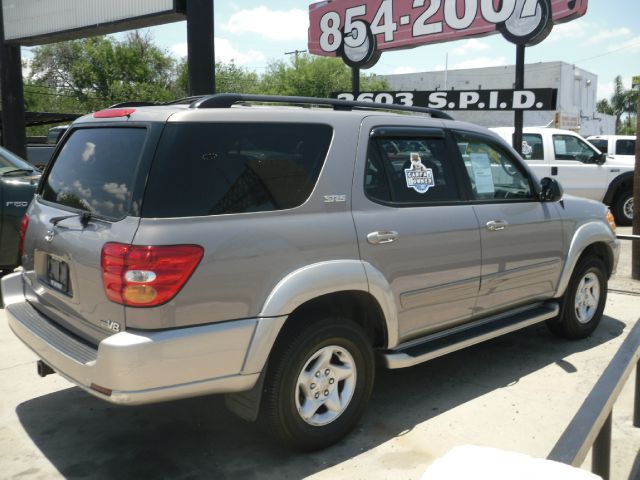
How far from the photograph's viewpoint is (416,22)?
13703 millimetres

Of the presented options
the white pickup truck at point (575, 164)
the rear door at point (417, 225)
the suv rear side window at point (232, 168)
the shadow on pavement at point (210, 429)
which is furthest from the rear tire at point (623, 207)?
the suv rear side window at point (232, 168)

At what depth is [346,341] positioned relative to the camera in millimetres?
Answer: 3344

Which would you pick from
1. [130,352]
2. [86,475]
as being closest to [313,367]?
[130,352]

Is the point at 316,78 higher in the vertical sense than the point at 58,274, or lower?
higher

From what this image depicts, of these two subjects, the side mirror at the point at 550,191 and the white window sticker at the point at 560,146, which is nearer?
the side mirror at the point at 550,191

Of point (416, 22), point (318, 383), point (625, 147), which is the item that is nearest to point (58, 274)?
point (318, 383)

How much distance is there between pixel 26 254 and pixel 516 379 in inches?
132

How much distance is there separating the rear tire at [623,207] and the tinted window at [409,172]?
980 centimetres

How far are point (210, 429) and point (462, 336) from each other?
66.4 inches

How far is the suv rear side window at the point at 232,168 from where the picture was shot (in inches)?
111

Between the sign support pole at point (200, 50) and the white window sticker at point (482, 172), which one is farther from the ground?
the sign support pole at point (200, 50)

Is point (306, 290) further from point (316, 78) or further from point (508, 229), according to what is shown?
point (316, 78)

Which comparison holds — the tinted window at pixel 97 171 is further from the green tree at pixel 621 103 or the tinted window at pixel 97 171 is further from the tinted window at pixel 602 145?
the green tree at pixel 621 103

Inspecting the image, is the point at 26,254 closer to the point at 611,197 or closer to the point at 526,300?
the point at 526,300
